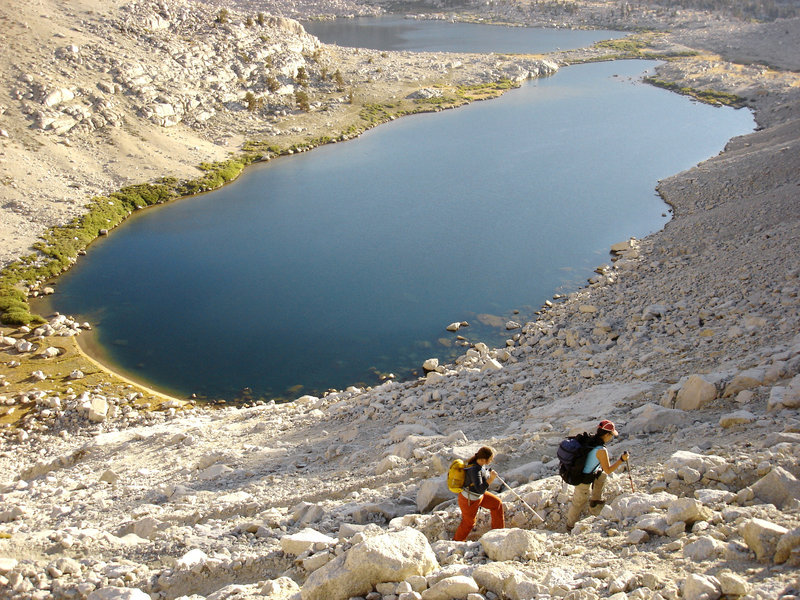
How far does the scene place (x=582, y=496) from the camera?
30.6 feet

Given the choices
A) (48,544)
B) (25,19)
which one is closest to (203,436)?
(48,544)

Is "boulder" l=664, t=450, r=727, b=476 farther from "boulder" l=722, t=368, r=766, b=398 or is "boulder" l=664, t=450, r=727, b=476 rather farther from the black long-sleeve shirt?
"boulder" l=722, t=368, r=766, b=398

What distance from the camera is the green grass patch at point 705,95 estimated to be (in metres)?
73.4

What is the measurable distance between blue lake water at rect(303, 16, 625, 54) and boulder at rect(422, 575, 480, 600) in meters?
111

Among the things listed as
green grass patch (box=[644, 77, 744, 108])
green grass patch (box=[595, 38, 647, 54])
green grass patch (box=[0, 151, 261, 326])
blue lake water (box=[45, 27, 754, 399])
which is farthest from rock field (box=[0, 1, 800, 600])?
green grass patch (box=[595, 38, 647, 54])

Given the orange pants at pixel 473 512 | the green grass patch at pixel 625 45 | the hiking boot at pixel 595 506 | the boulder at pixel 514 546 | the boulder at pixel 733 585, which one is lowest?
the orange pants at pixel 473 512

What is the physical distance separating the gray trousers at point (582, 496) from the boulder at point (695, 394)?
4.86 meters

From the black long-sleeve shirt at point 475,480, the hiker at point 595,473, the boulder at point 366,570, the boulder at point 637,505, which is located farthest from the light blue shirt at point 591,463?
the boulder at point 366,570

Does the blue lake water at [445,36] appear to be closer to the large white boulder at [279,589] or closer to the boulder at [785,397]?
the boulder at [785,397]

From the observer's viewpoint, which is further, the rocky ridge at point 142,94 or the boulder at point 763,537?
the rocky ridge at point 142,94

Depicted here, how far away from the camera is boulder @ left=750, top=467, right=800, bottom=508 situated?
8141 mm

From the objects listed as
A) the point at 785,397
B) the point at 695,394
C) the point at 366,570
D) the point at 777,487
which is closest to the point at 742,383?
the point at 695,394

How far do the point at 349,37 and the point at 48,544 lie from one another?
12601 cm

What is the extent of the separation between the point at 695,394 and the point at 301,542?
843cm
